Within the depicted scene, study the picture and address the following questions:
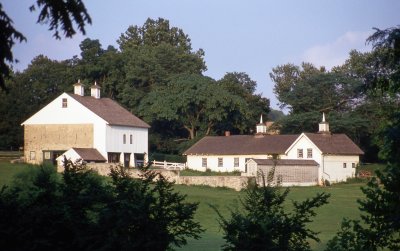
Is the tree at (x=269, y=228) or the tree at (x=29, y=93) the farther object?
the tree at (x=29, y=93)

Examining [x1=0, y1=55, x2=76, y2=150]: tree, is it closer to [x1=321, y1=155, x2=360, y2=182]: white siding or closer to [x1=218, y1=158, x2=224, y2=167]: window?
[x1=218, y1=158, x2=224, y2=167]: window

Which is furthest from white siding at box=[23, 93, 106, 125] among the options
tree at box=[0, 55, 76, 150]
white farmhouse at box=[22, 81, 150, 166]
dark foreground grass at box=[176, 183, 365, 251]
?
dark foreground grass at box=[176, 183, 365, 251]

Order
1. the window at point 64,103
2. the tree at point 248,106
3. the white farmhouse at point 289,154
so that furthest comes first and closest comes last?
the tree at point 248,106
the window at point 64,103
the white farmhouse at point 289,154

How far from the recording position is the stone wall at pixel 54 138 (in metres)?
70.9

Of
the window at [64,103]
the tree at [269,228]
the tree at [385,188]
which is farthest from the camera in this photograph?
the window at [64,103]

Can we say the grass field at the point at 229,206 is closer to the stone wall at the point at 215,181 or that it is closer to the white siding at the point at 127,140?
the stone wall at the point at 215,181

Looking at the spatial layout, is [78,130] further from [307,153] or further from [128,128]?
[307,153]

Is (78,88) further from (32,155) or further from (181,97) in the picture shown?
(181,97)

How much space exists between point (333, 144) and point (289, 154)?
4.20 metres

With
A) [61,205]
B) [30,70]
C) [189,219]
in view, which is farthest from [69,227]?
[30,70]

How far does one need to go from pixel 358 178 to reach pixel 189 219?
56.3 meters

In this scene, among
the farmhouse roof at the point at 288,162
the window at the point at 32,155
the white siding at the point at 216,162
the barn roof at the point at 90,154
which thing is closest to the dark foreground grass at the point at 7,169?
the window at the point at 32,155

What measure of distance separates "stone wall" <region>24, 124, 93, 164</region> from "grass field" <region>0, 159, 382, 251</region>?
734 cm

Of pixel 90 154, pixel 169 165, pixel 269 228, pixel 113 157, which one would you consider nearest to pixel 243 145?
pixel 169 165
